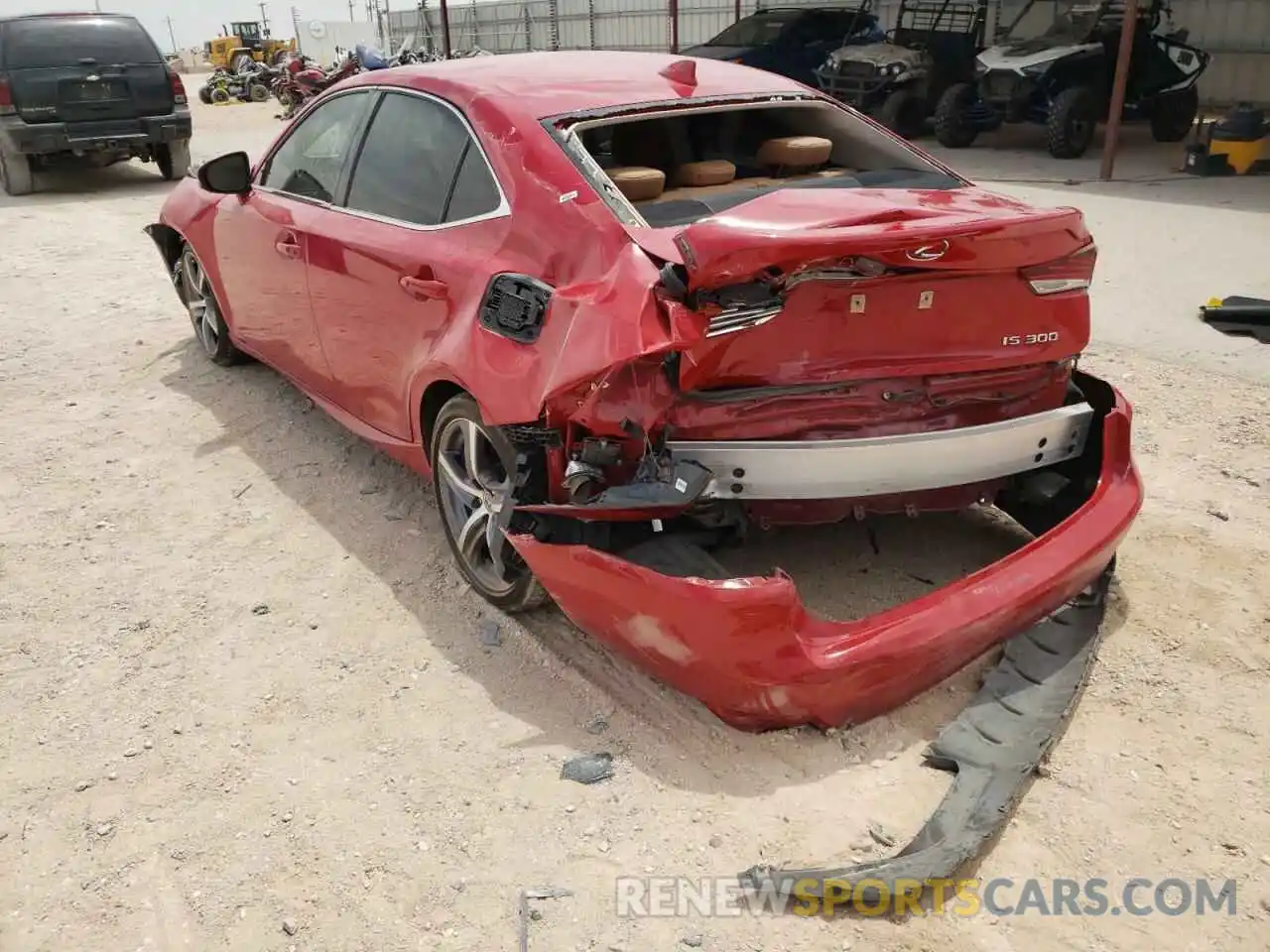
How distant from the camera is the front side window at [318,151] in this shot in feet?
13.7

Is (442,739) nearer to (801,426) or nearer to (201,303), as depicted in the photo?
(801,426)

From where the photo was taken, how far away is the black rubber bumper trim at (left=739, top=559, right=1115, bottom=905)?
2320 mm

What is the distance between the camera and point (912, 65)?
1439 cm

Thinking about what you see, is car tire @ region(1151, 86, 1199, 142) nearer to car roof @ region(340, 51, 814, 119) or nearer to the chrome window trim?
car roof @ region(340, 51, 814, 119)

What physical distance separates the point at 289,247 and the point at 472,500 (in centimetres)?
162

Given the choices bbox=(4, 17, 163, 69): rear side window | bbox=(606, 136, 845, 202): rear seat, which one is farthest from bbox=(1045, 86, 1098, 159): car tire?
bbox=(4, 17, 163, 69): rear side window

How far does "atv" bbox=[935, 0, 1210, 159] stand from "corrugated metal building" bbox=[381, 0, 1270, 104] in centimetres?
408

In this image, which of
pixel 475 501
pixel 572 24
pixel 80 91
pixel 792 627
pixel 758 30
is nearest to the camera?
pixel 792 627

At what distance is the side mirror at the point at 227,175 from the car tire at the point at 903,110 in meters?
11.5

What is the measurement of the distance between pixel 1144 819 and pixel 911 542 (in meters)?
1.40

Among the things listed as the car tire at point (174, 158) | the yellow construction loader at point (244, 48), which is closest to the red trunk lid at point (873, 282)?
the car tire at point (174, 158)

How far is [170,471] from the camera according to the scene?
4645 mm

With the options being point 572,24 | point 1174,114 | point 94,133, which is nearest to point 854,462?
point 94,133

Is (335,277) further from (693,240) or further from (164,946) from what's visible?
(164,946)
